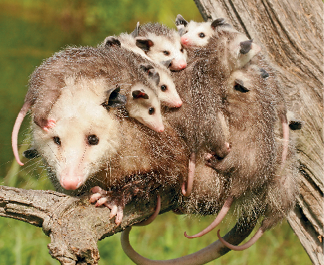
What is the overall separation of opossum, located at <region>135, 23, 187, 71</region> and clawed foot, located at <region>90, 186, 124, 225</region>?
0.74 metres

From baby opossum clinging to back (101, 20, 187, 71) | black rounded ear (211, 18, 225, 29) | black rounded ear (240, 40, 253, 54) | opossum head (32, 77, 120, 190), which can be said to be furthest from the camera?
black rounded ear (211, 18, 225, 29)

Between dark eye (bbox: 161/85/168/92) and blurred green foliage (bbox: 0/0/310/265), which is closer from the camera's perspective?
dark eye (bbox: 161/85/168/92)

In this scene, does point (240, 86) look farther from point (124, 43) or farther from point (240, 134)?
point (124, 43)

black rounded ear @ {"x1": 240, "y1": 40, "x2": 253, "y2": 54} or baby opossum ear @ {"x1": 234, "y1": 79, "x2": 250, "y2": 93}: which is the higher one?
black rounded ear @ {"x1": 240, "y1": 40, "x2": 253, "y2": 54}

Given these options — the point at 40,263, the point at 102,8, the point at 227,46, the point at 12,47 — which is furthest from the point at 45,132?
the point at 12,47

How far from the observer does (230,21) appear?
2680 millimetres

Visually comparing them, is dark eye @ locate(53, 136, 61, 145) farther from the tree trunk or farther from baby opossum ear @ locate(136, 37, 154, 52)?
the tree trunk

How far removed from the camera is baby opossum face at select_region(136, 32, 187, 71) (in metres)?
2.25

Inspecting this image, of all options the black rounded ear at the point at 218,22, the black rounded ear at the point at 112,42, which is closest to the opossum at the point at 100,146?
the black rounded ear at the point at 112,42

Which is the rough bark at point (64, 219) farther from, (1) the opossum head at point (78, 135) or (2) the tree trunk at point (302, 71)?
(2) the tree trunk at point (302, 71)

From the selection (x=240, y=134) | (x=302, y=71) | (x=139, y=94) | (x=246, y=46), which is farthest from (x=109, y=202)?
(x=302, y=71)

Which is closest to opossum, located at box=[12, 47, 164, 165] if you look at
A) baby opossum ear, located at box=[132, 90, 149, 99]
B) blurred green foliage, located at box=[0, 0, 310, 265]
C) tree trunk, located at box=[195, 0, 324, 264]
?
baby opossum ear, located at box=[132, 90, 149, 99]

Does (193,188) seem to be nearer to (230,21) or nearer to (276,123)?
(276,123)

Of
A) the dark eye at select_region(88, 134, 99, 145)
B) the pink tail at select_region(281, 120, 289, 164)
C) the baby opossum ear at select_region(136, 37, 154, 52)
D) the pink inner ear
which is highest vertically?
the baby opossum ear at select_region(136, 37, 154, 52)
